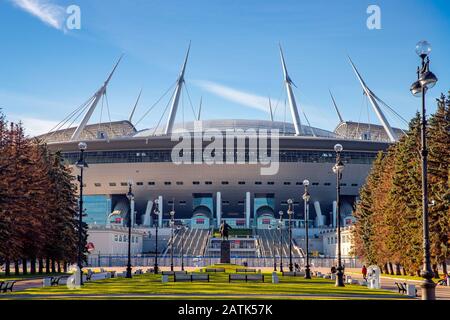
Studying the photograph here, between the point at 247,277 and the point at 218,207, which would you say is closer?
the point at 247,277

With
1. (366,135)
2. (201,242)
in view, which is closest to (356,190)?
(366,135)

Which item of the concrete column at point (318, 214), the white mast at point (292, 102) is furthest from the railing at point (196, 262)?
the white mast at point (292, 102)

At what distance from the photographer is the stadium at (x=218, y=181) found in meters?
101

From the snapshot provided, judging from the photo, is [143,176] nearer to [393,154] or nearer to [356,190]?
[356,190]

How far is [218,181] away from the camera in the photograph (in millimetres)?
108250

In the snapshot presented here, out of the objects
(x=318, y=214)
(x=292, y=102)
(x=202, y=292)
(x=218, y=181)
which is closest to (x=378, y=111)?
(x=292, y=102)

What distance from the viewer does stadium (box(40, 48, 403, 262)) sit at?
331 ft

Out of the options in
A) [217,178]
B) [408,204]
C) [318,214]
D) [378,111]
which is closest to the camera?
[408,204]

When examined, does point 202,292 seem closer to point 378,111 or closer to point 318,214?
point 318,214

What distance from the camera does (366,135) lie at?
11675cm

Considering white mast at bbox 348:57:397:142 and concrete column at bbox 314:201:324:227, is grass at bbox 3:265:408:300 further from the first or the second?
white mast at bbox 348:57:397:142

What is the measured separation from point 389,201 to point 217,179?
61069 millimetres

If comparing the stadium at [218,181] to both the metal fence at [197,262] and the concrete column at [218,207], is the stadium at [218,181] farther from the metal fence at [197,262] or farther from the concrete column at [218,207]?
the metal fence at [197,262]

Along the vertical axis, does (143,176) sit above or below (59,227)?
above
